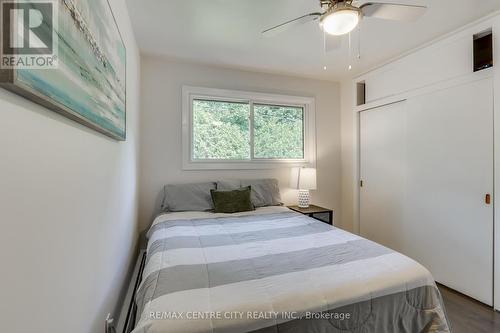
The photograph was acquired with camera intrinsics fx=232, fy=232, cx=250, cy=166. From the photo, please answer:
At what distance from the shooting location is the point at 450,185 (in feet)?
7.55

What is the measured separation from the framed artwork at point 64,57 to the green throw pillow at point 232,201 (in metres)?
1.50

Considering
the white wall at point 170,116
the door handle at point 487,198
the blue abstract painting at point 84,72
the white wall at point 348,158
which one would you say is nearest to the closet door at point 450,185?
the door handle at point 487,198

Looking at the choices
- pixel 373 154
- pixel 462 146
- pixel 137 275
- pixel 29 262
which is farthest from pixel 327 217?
pixel 29 262

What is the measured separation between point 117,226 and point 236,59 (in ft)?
7.44

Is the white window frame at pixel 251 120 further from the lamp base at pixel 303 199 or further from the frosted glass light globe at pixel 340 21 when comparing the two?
the frosted glass light globe at pixel 340 21

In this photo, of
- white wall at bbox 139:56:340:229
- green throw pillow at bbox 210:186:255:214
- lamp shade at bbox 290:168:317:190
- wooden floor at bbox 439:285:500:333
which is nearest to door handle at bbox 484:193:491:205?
wooden floor at bbox 439:285:500:333

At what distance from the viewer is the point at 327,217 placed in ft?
10.1

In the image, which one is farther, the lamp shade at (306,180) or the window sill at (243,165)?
the lamp shade at (306,180)

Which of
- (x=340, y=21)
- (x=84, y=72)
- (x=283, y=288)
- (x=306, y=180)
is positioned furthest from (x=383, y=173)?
(x=84, y=72)

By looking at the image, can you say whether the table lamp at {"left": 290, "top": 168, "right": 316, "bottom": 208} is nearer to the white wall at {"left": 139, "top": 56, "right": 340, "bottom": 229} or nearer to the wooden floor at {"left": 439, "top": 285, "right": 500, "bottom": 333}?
the white wall at {"left": 139, "top": 56, "right": 340, "bottom": 229}

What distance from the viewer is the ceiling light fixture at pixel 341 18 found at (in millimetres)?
1368

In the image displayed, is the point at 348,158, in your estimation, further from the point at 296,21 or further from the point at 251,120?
the point at 296,21

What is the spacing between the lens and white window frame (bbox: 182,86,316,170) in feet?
9.68
